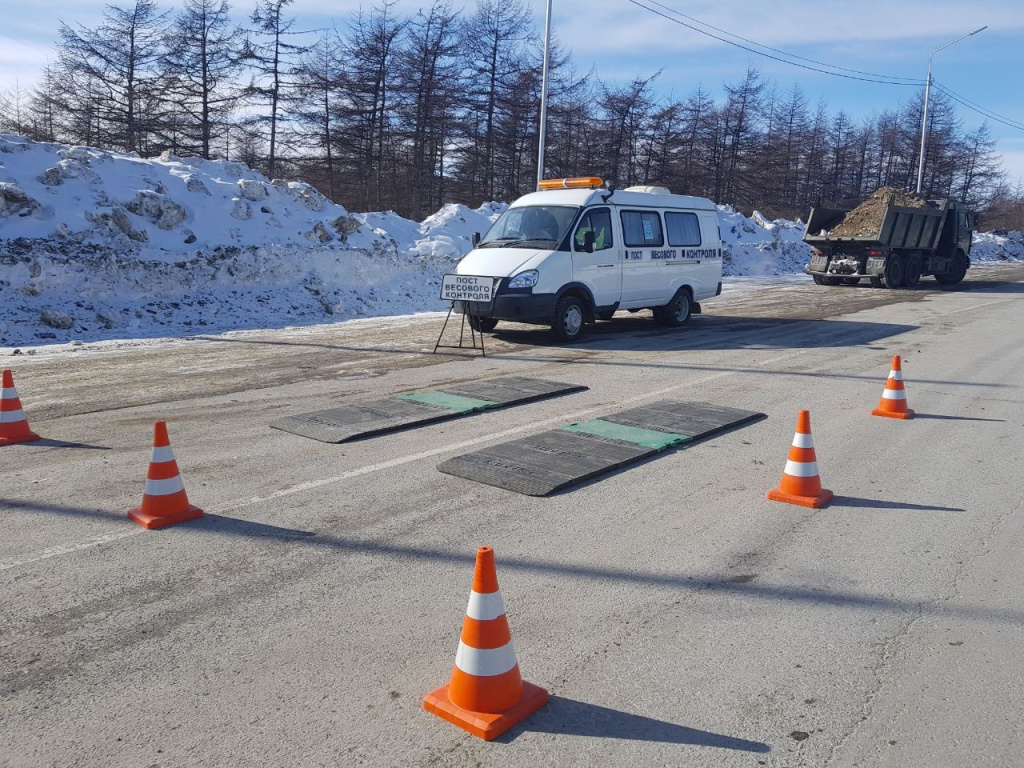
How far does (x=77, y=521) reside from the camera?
511cm

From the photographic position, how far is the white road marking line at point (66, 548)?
450cm

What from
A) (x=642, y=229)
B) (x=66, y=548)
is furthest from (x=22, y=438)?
(x=642, y=229)

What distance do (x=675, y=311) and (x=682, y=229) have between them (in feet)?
5.05

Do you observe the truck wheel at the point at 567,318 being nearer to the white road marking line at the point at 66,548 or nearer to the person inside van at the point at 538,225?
the person inside van at the point at 538,225

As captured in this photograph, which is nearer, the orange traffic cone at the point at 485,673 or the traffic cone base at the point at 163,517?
the orange traffic cone at the point at 485,673

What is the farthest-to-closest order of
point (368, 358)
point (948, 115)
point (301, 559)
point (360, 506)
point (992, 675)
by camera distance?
point (948, 115)
point (368, 358)
point (360, 506)
point (301, 559)
point (992, 675)

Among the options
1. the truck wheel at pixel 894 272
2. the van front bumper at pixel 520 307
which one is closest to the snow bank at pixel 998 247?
the truck wheel at pixel 894 272

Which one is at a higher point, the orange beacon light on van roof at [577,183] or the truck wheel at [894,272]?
the orange beacon light on van roof at [577,183]

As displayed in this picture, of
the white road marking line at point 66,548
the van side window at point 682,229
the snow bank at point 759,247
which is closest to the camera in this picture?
the white road marking line at point 66,548

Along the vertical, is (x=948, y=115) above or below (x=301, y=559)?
above

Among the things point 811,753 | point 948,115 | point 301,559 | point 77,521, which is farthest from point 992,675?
point 948,115

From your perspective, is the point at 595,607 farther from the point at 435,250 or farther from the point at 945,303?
the point at 945,303

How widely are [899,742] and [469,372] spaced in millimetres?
7880

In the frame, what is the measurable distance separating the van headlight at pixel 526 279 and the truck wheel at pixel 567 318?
66cm
